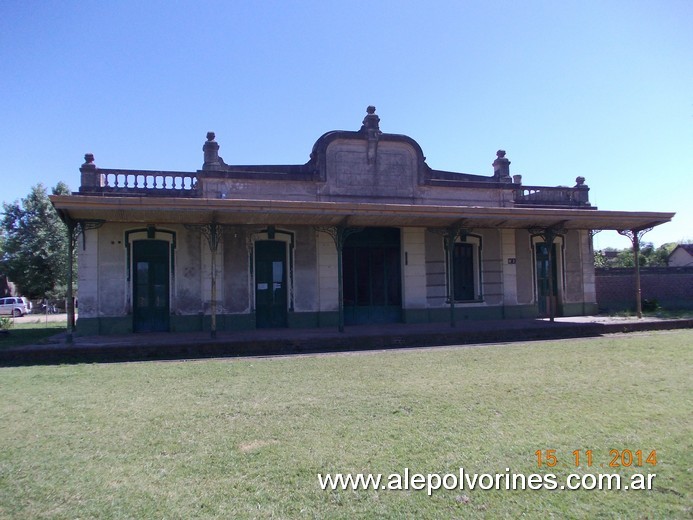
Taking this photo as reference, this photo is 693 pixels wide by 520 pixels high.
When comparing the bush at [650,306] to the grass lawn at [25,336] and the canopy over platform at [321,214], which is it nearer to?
the canopy over platform at [321,214]

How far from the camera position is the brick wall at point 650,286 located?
1914 cm

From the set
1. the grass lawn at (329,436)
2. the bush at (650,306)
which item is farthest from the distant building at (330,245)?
the grass lawn at (329,436)

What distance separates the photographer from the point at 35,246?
29.6 meters

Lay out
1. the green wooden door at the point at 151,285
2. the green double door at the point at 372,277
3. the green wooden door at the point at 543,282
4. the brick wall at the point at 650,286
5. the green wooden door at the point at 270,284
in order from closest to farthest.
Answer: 1. the green wooden door at the point at 151,285
2. the green wooden door at the point at 270,284
3. the green double door at the point at 372,277
4. the green wooden door at the point at 543,282
5. the brick wall at the point at 650,286

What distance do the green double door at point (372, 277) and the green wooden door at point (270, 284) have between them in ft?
5.91

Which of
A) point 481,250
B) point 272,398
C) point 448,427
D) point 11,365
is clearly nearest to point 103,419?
point 272,398

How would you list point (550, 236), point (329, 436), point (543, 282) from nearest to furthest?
point (329, 436) < point (550, 236) < point (543, 282)

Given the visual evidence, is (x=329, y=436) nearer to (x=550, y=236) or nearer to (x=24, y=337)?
(x=550, y=236)

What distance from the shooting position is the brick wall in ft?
62.8

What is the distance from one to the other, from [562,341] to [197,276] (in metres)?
9.09

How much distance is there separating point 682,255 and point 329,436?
4342 cm

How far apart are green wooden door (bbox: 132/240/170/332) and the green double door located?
4.88m
